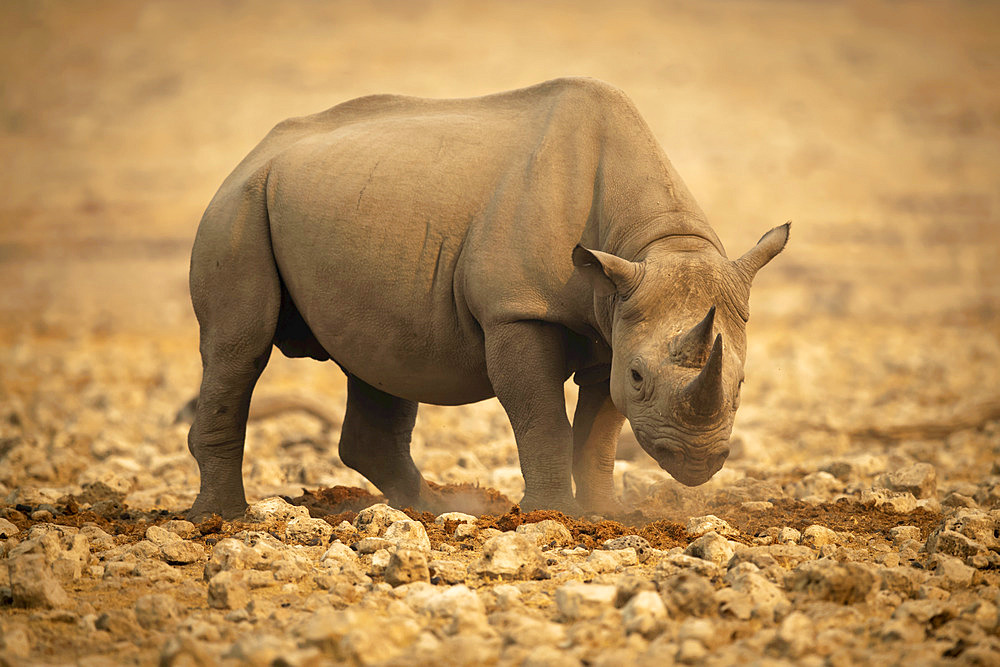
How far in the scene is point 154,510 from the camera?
6867 mm

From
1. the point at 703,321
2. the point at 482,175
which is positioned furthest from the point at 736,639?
the point at 482,175

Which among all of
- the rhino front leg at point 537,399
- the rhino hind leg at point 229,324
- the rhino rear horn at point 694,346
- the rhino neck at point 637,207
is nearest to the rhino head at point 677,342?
the rhino rear horn at point 694,346

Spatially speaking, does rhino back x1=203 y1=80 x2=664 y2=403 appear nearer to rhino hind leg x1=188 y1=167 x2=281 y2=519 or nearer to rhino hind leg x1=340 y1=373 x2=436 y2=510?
rhino hind leg x1=188 y1=167 x2=281 y2=519

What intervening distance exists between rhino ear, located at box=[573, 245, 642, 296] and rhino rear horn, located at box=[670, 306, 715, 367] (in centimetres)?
38

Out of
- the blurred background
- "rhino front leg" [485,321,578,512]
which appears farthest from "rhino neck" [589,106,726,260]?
the blurred background

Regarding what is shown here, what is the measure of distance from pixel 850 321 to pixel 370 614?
2610cm

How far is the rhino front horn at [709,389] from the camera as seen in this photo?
4.72 meters

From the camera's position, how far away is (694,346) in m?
5.02

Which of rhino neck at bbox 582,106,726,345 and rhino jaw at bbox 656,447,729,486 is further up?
rhino neck at bbox 582,106,726,345

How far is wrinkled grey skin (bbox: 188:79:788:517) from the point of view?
5285 mm

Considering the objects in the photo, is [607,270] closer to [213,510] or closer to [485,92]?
[213,510]

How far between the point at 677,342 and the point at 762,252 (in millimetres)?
831

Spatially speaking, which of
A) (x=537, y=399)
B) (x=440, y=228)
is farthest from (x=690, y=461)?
(x=440, y=228)

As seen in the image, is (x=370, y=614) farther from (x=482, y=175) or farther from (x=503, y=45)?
(x=503, y=45)
